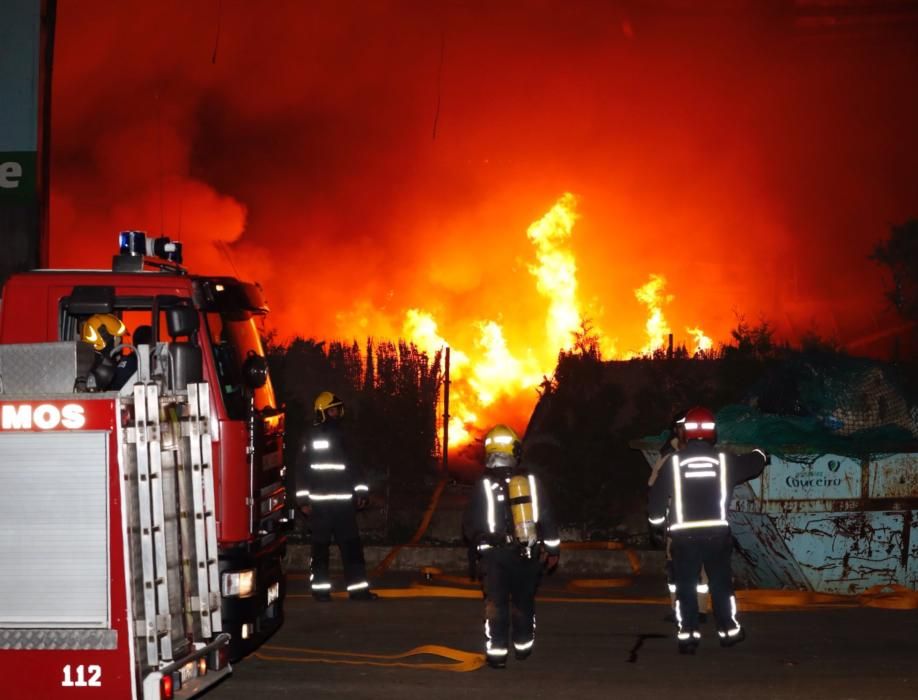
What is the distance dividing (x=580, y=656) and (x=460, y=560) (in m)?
4.18

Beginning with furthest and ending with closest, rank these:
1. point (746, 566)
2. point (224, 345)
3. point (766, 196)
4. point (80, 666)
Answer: point (766, 196)
point (746, 566)
point (224, 345)
point (80, 666)

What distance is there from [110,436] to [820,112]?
25.1 meters

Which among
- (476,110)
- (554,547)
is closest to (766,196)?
(476,110)

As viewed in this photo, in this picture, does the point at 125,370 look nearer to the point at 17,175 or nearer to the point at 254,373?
the point at 254,373

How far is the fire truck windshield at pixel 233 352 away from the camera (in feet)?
23.7

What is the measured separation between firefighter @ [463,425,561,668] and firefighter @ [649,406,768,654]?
1119 mm

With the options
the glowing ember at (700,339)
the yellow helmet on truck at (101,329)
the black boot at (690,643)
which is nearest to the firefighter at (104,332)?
the yellow helmet on truck at (101,329)

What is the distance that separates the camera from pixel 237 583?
696 cm

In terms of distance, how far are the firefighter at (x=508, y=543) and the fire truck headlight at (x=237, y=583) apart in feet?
5.46

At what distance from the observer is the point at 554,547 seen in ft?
26.3

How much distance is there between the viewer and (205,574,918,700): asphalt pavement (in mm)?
7469

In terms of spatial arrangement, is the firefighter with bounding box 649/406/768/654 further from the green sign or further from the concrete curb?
the green sign

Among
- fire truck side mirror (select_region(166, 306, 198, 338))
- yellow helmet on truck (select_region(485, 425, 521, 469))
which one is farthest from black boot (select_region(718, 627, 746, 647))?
fire truck side mirror (select_region(166, 306, 198, 338))

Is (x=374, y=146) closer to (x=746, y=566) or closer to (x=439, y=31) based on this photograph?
(x=439, y=31)
